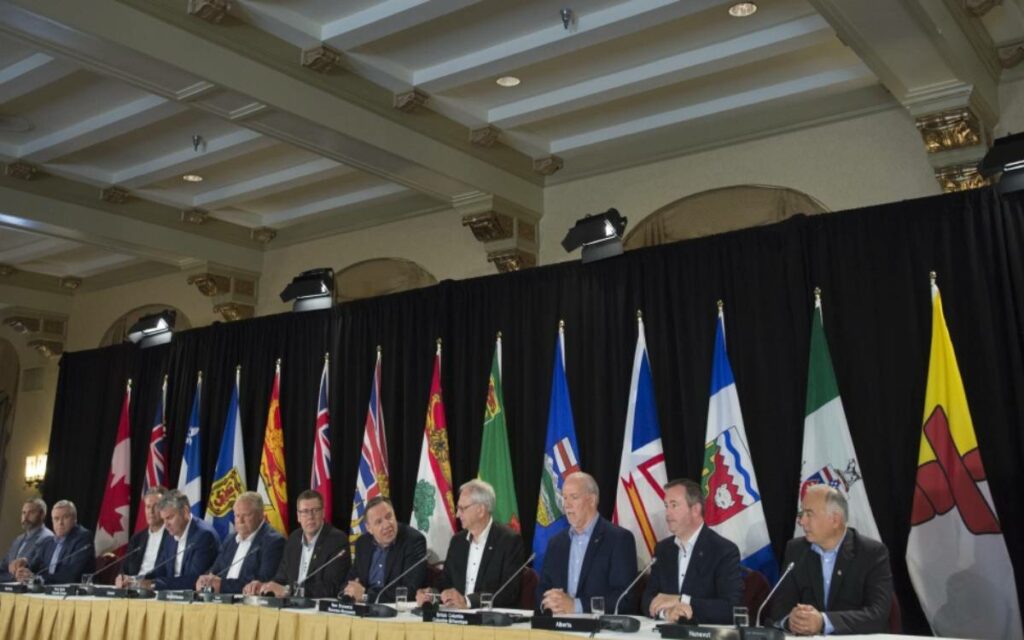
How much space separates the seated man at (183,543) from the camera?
5910 millimetres

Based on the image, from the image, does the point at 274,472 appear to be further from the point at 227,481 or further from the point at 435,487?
the point at 435,487

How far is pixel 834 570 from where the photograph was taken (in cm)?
358

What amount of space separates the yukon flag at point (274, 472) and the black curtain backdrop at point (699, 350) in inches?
2.8

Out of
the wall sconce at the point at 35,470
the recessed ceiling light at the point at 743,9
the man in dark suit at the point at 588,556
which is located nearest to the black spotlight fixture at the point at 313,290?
the man in dark suit at the point at 588,556

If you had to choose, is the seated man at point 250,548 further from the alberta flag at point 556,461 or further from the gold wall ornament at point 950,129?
the gold wall ornament at point 950,129

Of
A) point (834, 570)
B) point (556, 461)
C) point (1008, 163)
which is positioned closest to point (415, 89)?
point (556, 461)

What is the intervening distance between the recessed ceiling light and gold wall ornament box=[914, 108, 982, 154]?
1.06m

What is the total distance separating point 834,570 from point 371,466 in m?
3.42

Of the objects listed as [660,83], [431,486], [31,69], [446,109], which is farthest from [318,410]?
[660,83]

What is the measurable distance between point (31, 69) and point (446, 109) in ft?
7.90

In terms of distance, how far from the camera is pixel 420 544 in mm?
5078

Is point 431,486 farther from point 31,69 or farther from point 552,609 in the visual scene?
point 31,69

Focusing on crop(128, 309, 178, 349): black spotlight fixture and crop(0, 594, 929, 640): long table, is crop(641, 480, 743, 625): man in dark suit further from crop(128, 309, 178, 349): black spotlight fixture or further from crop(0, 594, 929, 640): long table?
crop(128, 309, 178, 349): black spotlight fixture

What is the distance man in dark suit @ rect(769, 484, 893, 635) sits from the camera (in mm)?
3473
